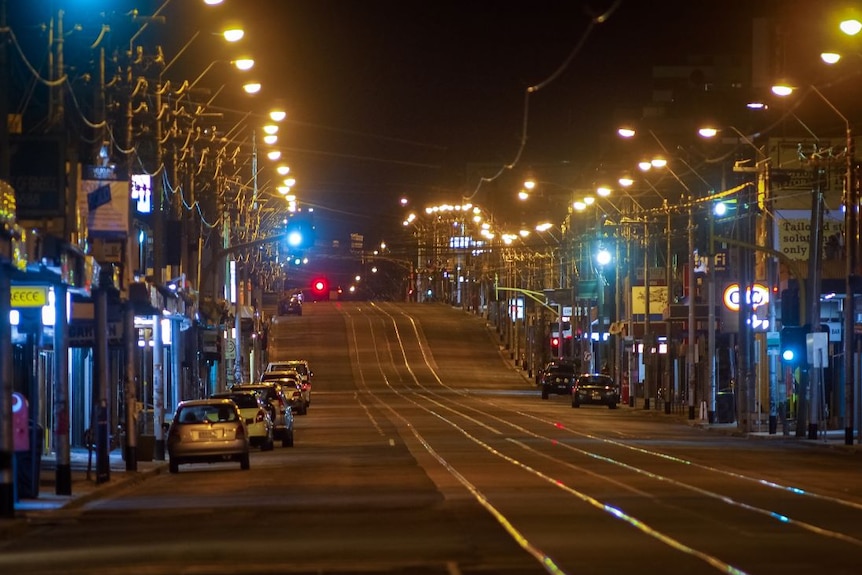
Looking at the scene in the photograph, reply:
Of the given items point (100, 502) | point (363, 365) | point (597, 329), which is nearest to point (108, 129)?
point (100, 502)

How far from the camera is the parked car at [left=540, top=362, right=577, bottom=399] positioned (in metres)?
88.1

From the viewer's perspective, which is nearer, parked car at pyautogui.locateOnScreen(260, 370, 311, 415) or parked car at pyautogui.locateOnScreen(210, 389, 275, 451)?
parked car at pyautogui.locateOnScreen(210, 389, 275, 451)

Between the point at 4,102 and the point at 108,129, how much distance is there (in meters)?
10.6

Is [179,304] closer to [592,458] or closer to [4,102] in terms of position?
[592,458]

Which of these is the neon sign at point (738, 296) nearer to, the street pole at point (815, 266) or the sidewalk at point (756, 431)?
the sidewalk at point (756, 431)

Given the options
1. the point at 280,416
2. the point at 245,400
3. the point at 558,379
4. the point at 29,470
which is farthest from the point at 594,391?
the point at 29,470

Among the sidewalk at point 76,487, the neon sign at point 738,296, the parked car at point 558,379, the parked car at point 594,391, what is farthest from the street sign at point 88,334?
the parked car at point 558,379

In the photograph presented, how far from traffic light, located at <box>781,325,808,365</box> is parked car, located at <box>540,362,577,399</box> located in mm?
39900

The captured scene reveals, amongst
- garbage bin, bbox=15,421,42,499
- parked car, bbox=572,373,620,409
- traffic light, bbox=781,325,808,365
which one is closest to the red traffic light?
parked car, bbox=572,373,620,409

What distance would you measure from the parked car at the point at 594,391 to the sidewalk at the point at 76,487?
126ft

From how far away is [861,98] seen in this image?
6631 cm

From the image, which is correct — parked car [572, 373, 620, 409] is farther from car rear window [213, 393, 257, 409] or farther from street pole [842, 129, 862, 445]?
car rear window [213, 393, 257, 409]

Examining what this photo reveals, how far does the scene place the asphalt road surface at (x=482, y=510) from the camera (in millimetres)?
16547

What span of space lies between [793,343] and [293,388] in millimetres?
25099
